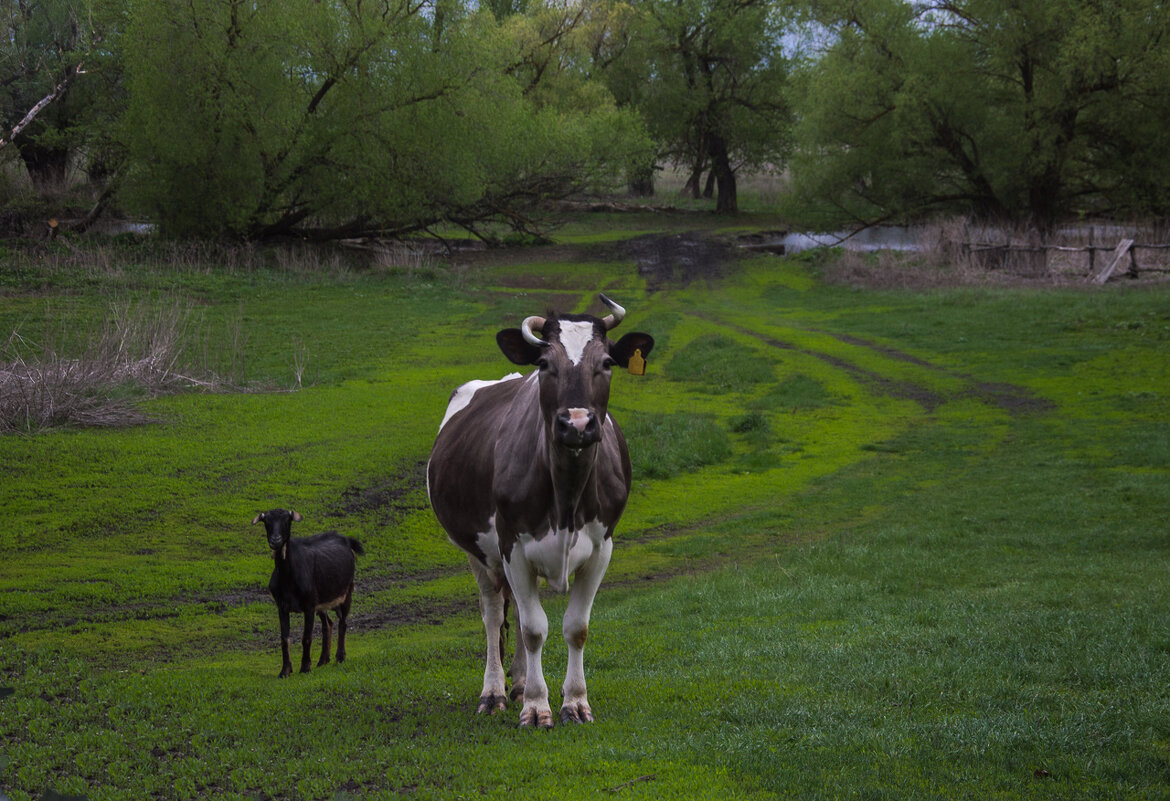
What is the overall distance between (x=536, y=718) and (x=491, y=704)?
23.9 inches

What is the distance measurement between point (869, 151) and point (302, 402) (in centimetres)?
3057

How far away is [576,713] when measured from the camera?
651 cm

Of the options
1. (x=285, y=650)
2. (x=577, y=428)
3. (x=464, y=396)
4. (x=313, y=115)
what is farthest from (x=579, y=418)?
(x=313, y=115)

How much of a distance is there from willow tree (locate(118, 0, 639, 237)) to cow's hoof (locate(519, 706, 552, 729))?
30.6 metres

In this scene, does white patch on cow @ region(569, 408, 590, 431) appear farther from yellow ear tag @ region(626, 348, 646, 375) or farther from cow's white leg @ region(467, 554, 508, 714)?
cow's white leg @ region(467, 554, 508, 714)

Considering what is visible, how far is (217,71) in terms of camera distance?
33031 mm

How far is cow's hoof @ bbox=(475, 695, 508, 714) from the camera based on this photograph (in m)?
6.91

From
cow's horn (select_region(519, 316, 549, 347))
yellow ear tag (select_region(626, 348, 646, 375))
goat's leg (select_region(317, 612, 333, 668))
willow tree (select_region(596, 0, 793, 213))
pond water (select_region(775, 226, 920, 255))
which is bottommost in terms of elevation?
goat's leg (select_region(317, 612, 333, 668))

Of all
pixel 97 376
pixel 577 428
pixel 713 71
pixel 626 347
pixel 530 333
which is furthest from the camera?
pixel 713 71

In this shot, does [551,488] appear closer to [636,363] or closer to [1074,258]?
[636,363]

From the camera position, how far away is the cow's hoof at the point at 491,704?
6914mm

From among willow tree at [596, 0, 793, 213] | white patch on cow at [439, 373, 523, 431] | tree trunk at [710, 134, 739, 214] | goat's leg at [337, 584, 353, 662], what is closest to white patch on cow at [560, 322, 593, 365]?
white patch on cow at [439, 373, 523, 431]

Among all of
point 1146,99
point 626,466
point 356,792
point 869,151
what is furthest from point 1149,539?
point 869,151

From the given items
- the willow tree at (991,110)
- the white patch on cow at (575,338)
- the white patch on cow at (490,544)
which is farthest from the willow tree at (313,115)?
the white patch on cow at (575,338)
